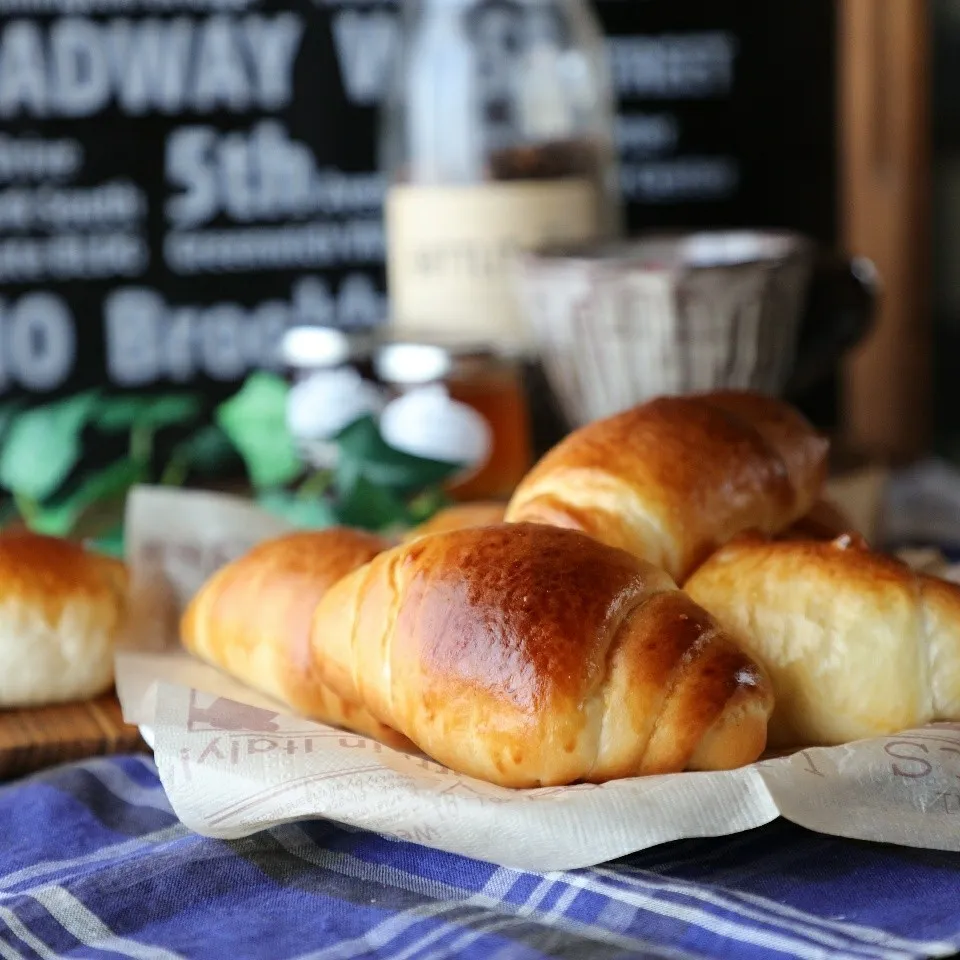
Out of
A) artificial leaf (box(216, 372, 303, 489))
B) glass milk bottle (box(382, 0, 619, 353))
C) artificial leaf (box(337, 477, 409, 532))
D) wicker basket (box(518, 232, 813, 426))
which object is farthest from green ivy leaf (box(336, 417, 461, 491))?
glass milk bottle (box(382, 0, 619, 353))

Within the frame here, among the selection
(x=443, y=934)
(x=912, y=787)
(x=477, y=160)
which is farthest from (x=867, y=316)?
(x=443, y=934)

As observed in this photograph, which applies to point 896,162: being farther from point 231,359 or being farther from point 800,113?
point 231,359

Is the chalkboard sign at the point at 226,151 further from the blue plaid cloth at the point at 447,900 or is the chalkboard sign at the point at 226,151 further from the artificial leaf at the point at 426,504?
the blue plaid cloth at the point at 447,900

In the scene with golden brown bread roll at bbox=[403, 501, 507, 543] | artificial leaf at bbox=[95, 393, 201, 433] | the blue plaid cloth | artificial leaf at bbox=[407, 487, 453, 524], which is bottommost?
the blue plaid cloth

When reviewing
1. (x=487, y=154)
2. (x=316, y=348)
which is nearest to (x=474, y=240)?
(x=487, y=154)

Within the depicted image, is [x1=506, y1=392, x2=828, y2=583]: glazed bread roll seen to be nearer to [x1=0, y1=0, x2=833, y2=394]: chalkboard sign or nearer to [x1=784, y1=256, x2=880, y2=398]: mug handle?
[x1=784, y1=256, x2=880, y2=398]: mug handle

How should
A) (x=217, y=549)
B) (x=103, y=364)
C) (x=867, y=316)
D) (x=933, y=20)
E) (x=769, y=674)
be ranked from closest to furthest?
(x=769, y=674) < (x=217, y=549) < (x=867, y=316) < (x=103, y=364) < (x=933, y=20)
